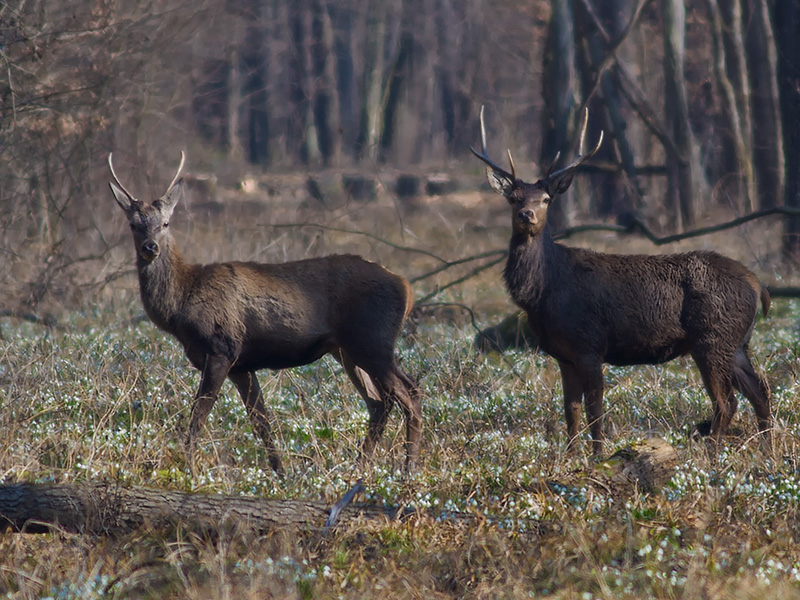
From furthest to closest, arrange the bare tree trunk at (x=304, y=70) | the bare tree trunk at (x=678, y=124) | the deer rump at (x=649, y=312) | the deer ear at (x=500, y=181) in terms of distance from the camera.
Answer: the bare tree trunk at (x=304, y=70), the bare tree trunk at (x=678, y=124), the deer ear at (x=500, y=181), the deer rump at (x=649, y=312)

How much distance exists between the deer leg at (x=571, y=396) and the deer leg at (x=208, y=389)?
230 centimetres

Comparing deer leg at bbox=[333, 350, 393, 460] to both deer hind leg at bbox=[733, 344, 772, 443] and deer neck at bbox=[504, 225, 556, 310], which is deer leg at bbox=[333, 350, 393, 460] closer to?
deer neck at bbox=[504, 225, 556, 310]

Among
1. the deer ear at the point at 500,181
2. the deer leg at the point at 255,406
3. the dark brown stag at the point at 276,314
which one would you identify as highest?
the deer ear at the point at 500,181

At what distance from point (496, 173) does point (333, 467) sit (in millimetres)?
2654

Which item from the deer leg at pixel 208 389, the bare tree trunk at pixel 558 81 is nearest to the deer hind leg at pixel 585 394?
the deer leg at pixel 208 389

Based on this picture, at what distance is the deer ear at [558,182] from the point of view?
7621 millimetres

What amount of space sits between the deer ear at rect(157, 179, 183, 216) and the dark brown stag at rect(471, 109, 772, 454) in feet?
7.85

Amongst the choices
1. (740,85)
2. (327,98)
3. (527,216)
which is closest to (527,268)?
(527,216)

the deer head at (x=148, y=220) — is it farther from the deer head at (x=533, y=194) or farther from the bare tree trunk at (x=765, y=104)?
the bare tree trunk at (x=765, y=104)

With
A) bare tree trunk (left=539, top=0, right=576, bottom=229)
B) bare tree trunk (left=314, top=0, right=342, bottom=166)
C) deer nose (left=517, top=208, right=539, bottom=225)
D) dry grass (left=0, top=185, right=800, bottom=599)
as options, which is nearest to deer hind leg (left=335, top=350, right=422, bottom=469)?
dry grass (left=0, top=185, right=800, bottom=599)

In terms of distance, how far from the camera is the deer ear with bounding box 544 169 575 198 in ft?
25.0

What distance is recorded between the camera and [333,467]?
6.32 m

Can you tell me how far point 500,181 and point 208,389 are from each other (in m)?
2.61

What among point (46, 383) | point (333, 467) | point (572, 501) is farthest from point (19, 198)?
Answer: point (572, 501)
